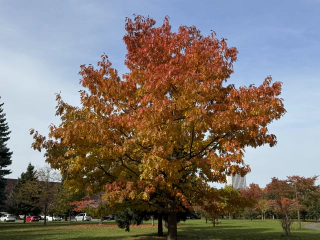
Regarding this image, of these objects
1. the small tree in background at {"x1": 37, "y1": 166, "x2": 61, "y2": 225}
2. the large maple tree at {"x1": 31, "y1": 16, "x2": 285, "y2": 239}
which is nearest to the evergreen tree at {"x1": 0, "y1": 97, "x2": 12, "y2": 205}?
the small tree in background at {"x1": 37, "y1": 166, "x2": 61, "y2": 225}

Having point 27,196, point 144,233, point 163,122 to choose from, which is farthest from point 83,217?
point 163,122

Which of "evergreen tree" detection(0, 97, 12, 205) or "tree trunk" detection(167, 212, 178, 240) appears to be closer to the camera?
"tree trunk" detection(167, 212, 178, 240)

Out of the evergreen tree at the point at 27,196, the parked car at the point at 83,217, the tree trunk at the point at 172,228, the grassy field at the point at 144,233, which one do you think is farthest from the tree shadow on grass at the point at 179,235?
the parked car at the point at 83,217

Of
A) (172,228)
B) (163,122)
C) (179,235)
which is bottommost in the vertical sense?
(179,235)

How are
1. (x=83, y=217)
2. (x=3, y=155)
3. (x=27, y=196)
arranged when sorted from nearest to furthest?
1. (x=3, y=155)
2. (x=27, y=196)
3. (x=83, y=217)

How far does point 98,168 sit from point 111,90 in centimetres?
273

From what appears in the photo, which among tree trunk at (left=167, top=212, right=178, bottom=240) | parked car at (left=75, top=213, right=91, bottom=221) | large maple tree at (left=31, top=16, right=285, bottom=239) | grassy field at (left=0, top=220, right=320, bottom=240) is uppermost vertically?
large maple tree at (left=31, top=16, right=285, bottom=239)

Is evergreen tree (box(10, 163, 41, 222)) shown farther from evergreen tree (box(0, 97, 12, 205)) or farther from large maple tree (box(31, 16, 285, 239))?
large maple tree (box(31, 16, 285, 239))

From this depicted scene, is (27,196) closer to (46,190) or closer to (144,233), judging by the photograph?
(46,190)

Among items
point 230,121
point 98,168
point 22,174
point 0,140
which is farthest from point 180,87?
point 22,174

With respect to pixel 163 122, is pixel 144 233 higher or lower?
lower

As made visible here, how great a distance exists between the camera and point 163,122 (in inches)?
341

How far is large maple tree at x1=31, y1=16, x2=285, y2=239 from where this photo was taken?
8.29 meters

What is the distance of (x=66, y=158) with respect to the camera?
10070 millimetres
